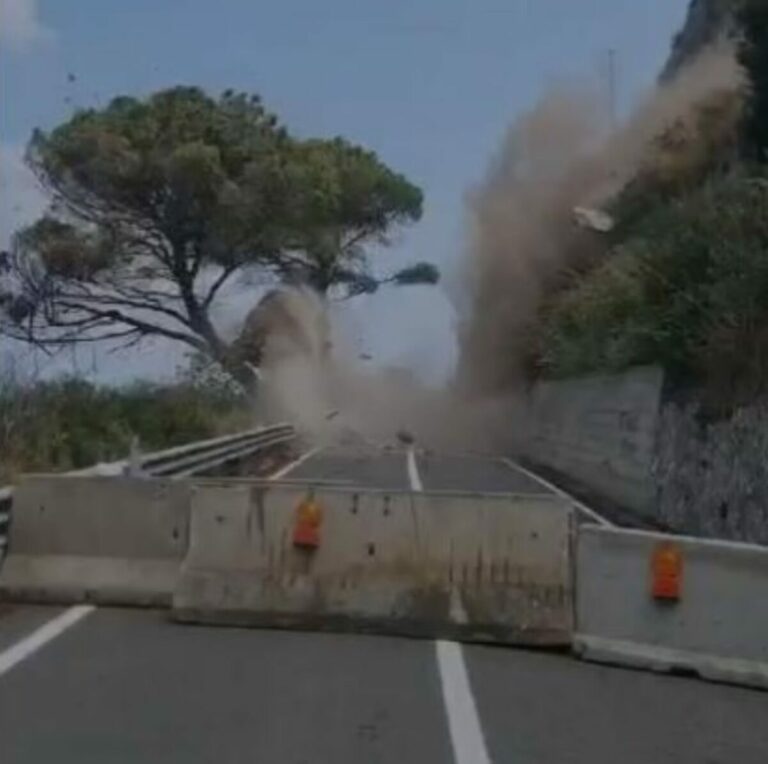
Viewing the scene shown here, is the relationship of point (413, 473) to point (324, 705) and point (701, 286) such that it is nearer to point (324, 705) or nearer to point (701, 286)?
point (701, 286)

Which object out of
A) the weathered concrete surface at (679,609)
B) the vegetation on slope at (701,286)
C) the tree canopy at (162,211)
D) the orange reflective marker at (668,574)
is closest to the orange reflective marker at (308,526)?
the weathered concrete surface at (679,609)

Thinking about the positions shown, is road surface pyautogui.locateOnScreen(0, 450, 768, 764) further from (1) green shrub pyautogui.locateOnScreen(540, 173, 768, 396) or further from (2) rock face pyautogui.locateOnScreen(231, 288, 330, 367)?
(2) rock face pyautogui.locateOnScreen(231, 288, 330, 367)

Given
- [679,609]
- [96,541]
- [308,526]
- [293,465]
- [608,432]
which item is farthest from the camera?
[293,465]

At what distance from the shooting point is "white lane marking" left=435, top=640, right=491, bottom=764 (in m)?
8.68

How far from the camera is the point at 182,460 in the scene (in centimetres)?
2752

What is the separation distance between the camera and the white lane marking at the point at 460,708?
28.5 feet

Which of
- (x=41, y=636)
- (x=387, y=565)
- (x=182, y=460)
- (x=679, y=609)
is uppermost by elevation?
(x=182, y=460)

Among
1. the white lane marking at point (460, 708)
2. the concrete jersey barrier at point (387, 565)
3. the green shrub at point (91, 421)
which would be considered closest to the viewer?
the white lane marking at point (460, 708)

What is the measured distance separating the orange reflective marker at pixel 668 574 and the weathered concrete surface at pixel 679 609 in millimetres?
40

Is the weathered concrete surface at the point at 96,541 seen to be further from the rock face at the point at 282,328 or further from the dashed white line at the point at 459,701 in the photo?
the rock face at the point at 282,328

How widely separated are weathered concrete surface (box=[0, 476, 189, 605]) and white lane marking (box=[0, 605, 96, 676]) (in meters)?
0.32

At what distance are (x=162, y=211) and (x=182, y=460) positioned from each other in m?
29.8

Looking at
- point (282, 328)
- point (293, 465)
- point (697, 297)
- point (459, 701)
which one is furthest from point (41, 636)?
point (282, 328)

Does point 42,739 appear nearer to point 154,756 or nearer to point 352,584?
point 154,756
